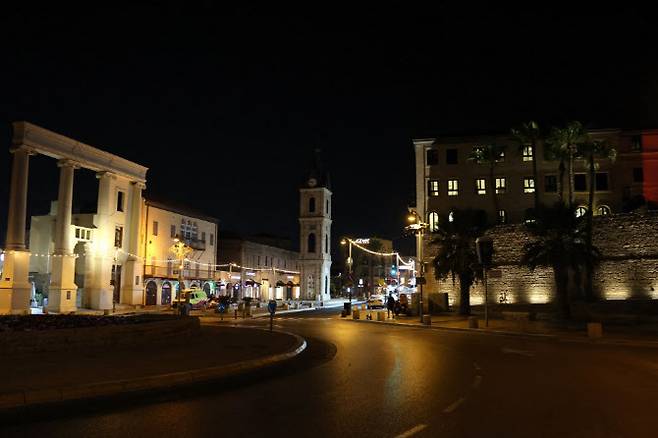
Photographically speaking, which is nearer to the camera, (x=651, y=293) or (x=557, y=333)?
(x=557, y=333)

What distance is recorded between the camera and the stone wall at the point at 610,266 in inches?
1832

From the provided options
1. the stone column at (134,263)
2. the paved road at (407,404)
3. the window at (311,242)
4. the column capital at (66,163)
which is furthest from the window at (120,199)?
the paved road at (407,404)

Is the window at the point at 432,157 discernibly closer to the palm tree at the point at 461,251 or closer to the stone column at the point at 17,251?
the palm tree at the point at 461,251

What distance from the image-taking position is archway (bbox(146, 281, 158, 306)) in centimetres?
6506

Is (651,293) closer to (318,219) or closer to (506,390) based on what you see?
(506,390)

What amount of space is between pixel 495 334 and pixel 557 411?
71.1 feet

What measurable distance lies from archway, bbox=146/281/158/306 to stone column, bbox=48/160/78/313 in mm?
14689

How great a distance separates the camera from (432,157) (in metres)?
62.0

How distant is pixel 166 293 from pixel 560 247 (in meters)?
44.8

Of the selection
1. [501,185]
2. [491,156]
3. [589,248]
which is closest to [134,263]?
[491,156]

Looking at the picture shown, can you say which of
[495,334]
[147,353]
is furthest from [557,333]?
[147,353]

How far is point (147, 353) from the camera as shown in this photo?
1719cm

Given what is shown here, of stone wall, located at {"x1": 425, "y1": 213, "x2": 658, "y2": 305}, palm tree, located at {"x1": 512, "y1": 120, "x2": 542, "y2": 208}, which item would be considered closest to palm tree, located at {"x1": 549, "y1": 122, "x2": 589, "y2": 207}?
palm tree, located at {"x1": 512, "y1": 120, "x2": 542, "y2": 208}

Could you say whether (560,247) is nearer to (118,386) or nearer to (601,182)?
(601,182)
